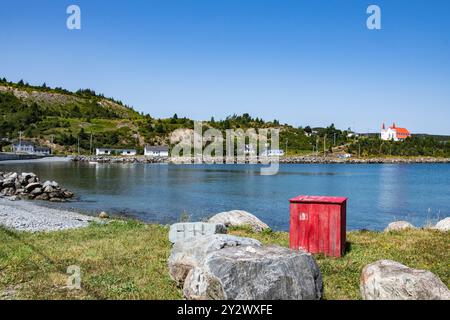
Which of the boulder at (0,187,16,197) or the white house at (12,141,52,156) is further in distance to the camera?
the white house at (12,141,52,156)

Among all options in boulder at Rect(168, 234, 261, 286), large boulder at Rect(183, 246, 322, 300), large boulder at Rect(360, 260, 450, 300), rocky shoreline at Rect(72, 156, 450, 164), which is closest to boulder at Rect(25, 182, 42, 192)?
boulder at Rect(168, 234, 261, 286)

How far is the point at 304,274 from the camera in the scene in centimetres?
906

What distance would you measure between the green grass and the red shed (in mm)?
497

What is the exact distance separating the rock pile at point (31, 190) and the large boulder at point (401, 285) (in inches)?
1478

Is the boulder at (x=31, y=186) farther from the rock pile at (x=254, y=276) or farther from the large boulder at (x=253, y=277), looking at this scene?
the large boulder at (x=253, y=277)

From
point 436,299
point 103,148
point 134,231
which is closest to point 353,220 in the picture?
point 134,231

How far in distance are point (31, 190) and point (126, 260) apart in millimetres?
35065

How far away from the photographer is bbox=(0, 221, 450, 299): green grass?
10188mm

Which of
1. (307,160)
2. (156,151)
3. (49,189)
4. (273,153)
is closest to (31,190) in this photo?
(49,189)

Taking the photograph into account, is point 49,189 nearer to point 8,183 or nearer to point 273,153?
point 8,183

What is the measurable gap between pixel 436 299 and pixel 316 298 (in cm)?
223

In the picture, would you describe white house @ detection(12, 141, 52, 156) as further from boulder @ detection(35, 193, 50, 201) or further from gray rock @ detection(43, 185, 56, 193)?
boulder @ detection(35, 193, 50, 201)

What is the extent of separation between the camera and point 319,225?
1422 centimetres
